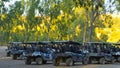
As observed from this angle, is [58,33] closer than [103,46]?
No

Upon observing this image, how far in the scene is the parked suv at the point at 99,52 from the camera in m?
37.8

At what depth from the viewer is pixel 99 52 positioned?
38031mm

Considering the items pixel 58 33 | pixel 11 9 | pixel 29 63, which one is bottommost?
pixel 29 63

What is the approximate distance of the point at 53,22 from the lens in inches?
2640

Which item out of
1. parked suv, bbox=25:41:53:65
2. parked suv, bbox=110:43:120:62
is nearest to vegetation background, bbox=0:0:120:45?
parked suv, bbox=110:43:120:62

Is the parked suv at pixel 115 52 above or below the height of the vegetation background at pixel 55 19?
below

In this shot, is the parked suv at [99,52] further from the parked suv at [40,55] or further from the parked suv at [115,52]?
the parked suv at [40,55]

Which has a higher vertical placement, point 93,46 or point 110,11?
point 110,11

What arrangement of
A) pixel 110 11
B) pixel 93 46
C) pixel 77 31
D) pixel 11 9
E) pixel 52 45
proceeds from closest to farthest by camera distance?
1. pixel 52 45
2. pixel 93 46
3. pixel 110 11
4. pixel 11 9
5. pixel 77 31

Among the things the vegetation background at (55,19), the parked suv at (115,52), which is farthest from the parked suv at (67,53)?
the vegetation background at (55,19)

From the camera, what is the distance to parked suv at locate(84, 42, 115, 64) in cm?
3775

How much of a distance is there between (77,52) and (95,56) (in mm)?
4394

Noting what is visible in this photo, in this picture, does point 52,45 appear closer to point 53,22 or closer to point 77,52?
point 77,52

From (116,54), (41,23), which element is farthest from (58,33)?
(116,54)
